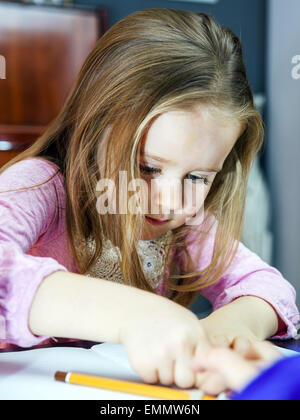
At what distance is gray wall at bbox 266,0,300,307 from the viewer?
3.41 feet

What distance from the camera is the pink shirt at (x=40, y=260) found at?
→ 0.87ft

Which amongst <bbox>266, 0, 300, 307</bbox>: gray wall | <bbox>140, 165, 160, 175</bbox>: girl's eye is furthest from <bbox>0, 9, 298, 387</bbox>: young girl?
<bbox>266, 0, 300, 307</bbox>: gray wall

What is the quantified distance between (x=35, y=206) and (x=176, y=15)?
7.6 inches

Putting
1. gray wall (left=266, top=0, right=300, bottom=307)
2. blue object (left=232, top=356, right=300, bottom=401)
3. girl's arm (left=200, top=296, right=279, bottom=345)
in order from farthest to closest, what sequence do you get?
gray wall (left=266, top=0, right=300, bottom=307), girl's arm (left=200, top=296, right=279, bottom=345), blue object (left=232, top=356, right=300, bottom=401)

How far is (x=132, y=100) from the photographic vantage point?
0.37m

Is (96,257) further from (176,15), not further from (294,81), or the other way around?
(294,81)

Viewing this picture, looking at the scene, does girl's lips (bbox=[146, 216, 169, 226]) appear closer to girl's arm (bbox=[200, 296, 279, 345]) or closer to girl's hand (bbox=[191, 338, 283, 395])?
girl's arm (bbox=[200, 296, 279, 345])

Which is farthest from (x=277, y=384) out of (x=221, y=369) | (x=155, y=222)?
(x=155, y=222)

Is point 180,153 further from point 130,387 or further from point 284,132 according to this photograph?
point 284,132

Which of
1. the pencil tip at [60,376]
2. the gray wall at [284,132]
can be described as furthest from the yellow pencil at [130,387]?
the gray wall at [284,132]

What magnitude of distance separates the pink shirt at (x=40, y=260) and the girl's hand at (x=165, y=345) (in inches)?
2.3

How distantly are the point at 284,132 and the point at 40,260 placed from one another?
3.01 ft

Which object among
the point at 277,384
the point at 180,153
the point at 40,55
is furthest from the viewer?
the point at 40,55
